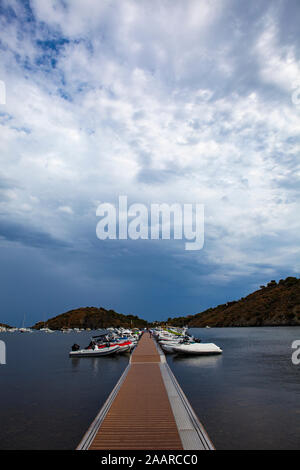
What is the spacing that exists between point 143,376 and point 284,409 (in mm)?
10202

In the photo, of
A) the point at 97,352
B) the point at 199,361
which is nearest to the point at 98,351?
the point at 97,352

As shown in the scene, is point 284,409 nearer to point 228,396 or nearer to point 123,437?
point 228,396

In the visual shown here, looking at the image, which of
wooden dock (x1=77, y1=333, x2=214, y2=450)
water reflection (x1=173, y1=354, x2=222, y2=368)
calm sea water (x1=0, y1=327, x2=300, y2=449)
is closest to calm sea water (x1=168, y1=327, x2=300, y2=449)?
calm sea water (x1=0, y1=327, x2=300, y2=449)

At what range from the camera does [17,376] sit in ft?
128

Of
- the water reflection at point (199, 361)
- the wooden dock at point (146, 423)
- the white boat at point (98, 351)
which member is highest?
the wooden dock at point (146, 423)

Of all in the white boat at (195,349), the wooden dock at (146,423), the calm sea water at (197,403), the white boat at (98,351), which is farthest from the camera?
the white boat at (98,351)

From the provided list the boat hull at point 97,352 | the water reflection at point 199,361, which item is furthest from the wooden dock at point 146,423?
the boat hull at point 97,352

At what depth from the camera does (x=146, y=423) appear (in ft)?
43.8

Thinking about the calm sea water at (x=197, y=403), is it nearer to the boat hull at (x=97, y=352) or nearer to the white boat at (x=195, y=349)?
the white boat at (x=195, y=349)

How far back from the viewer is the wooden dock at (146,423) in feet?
36.9

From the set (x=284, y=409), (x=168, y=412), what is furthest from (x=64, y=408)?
(x=284, y=409)

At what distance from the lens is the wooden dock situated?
11.2 metres
